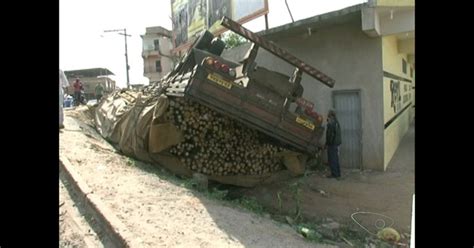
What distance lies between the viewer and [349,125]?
9852 mm

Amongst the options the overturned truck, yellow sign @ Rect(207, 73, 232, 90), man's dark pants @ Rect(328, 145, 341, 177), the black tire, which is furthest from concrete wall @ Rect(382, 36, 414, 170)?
yellow sign @ Rect(207, 73, 232, 90)

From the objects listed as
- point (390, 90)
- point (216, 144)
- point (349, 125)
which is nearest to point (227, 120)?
point (216, 144)

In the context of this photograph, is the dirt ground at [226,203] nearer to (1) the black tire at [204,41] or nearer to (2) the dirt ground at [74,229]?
(2) the dirt ground at [74,229]

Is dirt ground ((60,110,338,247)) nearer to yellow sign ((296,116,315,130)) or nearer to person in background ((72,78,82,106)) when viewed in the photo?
yellow sign ((296,116,315,130))

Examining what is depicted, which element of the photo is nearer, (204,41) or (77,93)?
(204,41)

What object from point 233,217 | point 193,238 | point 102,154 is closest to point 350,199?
point 233,217

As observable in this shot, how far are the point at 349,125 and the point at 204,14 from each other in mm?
11679

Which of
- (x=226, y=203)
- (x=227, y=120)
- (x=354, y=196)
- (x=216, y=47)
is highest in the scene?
(x=216, y=47)

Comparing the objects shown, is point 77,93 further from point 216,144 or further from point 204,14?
point 216,144

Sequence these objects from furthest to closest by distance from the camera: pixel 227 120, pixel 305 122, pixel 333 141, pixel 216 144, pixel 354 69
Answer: pixel 354 69 < pixel 333 141 < pixel 216 144 < pixel 227 120 < pixel 305 122

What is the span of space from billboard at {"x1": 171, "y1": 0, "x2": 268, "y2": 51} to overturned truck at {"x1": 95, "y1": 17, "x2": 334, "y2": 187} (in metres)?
6.32
